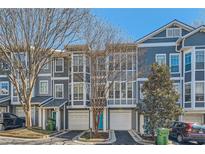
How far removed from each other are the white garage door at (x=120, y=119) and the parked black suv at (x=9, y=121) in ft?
24.7

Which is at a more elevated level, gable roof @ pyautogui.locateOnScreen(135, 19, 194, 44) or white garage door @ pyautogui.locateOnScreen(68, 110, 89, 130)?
gable roof @ pyautogui.locateOnScreen(135, 19, 194, 44)

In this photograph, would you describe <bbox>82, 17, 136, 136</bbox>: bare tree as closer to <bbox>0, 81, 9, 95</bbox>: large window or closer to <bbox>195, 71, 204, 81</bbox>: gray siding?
<bbox>195, 71, 204, 81</bbox>: gray siding

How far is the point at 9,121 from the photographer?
800 inches

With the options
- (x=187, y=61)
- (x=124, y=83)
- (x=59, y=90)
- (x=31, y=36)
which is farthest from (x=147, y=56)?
(x=31, y=36)

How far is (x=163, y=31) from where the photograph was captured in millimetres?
21578

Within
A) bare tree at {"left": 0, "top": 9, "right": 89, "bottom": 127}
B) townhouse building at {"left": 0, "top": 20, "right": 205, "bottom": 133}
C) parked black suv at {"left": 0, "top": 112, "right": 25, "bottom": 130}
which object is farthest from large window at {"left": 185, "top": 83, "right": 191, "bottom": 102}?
parked black suv at {"left": 0, "top": 112, "right": 25, "bottom": 130}

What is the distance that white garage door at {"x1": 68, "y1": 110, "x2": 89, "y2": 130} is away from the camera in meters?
22.6

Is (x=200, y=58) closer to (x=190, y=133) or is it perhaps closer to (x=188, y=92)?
(x=188, y=92)

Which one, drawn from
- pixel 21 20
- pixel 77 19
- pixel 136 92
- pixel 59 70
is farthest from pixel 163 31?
pixel 21 20

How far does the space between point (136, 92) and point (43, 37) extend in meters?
9.19

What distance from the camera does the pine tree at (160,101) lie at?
15.4 meters

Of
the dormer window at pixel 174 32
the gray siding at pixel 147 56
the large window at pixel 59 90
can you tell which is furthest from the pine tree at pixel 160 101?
the large window at pixel 59 90

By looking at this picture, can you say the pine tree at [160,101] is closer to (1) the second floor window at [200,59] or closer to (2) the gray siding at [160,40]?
(1) the second floor window at [200,59]

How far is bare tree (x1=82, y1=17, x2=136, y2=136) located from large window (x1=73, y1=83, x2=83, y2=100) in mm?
4519
